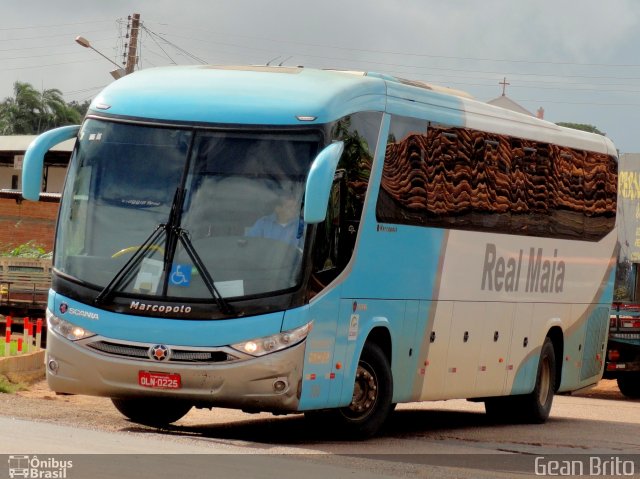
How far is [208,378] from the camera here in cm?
1298

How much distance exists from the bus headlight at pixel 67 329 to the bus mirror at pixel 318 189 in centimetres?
226

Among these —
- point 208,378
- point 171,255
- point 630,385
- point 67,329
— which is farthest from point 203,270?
point 630,385

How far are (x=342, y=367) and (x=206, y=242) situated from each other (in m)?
1.89

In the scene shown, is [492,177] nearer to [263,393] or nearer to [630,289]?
[263,393]

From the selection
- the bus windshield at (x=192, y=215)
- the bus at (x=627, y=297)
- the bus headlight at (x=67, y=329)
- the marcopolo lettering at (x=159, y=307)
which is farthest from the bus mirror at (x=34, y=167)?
the bus at (x=627, y=297)

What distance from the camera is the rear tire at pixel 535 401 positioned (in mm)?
19594

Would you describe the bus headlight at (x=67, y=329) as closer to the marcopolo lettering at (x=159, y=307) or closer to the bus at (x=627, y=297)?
the marcopolo lettering at (x=159, y=307)

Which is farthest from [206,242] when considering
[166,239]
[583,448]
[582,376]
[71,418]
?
[582,376]

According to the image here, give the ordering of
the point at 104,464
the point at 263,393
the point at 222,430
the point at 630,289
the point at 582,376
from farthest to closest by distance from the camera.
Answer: the point at 630,289 → the point at 582,376 → the point at 222,430 → the point at 263,393 → the point at 104,464

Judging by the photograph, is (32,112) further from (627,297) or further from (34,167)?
(34,167)

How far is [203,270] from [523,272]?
20.9 ft

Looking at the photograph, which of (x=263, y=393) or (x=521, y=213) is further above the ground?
(x=521, y=213)

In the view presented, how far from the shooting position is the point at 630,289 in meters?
32.6

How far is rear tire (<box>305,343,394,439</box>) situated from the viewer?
1463 centimetres
